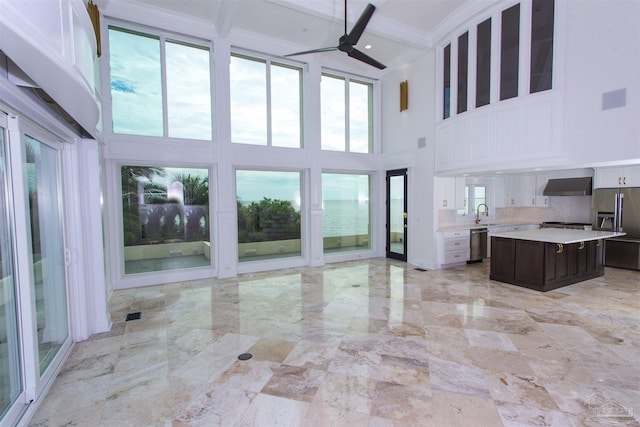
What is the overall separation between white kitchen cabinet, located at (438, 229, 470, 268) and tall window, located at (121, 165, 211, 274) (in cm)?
492

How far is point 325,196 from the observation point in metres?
7.76

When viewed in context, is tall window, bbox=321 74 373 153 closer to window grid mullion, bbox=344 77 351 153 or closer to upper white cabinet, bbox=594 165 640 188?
window grid mullion, bbox=344 77 351 153

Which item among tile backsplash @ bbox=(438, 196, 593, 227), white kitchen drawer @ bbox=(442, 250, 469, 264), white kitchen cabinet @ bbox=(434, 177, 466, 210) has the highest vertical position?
white kitchen cabinet @ bbox=(434, 177, 466, 210)

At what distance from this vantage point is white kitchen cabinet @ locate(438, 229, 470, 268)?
6.87 metres

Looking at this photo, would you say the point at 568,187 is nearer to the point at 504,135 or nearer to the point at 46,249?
the point at 504,135

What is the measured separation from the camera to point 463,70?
6.01 meters

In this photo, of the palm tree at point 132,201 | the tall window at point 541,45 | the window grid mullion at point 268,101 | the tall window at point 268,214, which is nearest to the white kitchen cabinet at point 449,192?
the tall window at point 541,45

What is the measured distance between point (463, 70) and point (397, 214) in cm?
344

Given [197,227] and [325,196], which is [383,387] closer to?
[197,227]

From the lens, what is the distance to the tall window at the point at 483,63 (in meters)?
5.50

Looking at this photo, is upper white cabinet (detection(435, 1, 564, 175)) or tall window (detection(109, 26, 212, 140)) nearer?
upper white cabinet (detection(435, 1, 564, 175))

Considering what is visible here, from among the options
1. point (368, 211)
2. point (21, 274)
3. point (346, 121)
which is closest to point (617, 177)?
point (368, 211)

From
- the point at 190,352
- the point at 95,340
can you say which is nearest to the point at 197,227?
the point at 95,340

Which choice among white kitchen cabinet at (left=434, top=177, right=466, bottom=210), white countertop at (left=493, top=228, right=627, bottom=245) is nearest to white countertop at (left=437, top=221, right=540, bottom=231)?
white kitchen cabinet at (left=434, top=177, right=466, bottom=210)
